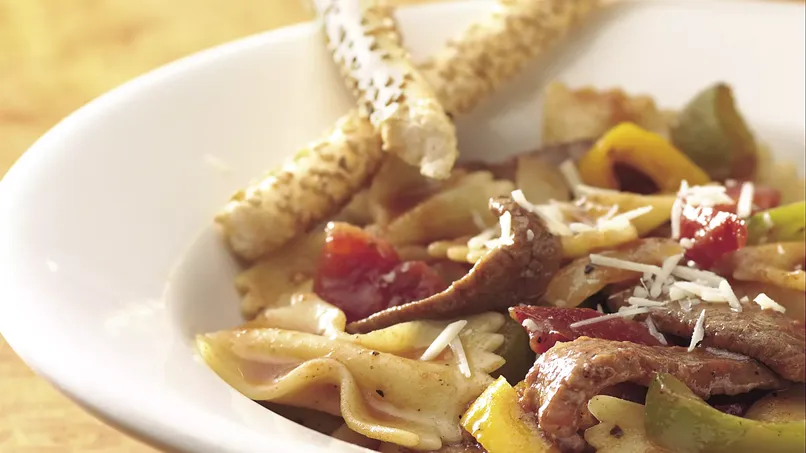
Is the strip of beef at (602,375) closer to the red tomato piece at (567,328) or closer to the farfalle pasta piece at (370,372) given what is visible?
the red tomato piece at (567,328)

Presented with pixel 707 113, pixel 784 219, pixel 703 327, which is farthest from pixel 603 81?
pixel 703 327

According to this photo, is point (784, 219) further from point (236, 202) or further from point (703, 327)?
point (236, 202)

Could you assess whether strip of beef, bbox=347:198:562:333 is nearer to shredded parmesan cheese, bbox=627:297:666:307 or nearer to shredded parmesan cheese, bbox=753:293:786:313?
shredded parmesan cheese, bbox=627:297:666:307

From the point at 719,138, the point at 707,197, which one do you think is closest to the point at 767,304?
the point at 707,197

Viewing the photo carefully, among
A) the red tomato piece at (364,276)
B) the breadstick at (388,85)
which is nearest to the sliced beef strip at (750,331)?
the red tomato piece at (364,276)


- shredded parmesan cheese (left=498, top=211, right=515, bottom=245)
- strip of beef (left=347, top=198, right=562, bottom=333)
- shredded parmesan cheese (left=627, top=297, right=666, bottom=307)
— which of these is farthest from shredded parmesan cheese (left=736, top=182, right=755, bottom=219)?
shredded parmesan cheese (left=498, top=211, right=515, bottom=245)
